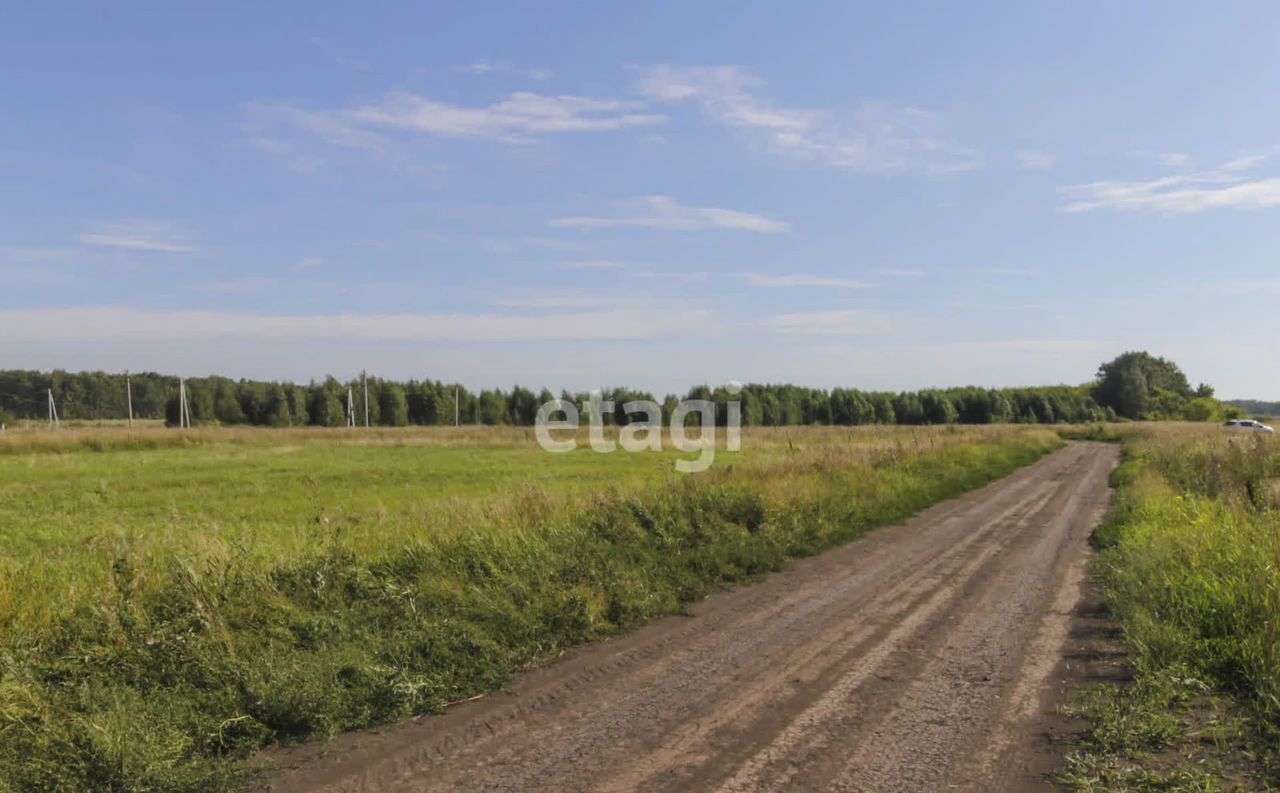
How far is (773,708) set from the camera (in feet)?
18.1

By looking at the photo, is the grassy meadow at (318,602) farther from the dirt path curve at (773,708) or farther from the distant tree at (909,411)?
the distant tree at (909,411)

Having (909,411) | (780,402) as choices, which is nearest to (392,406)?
(780,402)

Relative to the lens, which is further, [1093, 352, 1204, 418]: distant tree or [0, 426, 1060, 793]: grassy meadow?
[1093, 352, 1204, 418]: distant tree

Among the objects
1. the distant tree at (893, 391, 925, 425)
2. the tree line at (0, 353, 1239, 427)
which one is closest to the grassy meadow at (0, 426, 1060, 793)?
the tree line at (0, 353, 1239, 427)

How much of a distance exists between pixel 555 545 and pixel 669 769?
18.2 feet

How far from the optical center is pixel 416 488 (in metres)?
24.1

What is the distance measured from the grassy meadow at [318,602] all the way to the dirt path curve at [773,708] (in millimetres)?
518

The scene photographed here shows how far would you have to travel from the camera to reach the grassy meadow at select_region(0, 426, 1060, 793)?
193 inches

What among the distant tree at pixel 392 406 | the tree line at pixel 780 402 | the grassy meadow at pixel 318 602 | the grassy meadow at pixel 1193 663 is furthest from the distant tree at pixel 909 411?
the grassy meadow at pixel 1193 663

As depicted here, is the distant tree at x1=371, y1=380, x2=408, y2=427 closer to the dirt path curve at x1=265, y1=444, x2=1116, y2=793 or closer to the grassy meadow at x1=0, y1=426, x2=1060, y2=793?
the grassy meadow at x1=0, y1=426, x2=1060, y2=793

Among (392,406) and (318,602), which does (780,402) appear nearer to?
(392,406)

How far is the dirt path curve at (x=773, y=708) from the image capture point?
14.8 feet

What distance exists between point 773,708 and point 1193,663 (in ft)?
11.6

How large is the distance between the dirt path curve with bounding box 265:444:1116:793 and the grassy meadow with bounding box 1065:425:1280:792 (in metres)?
0.48
